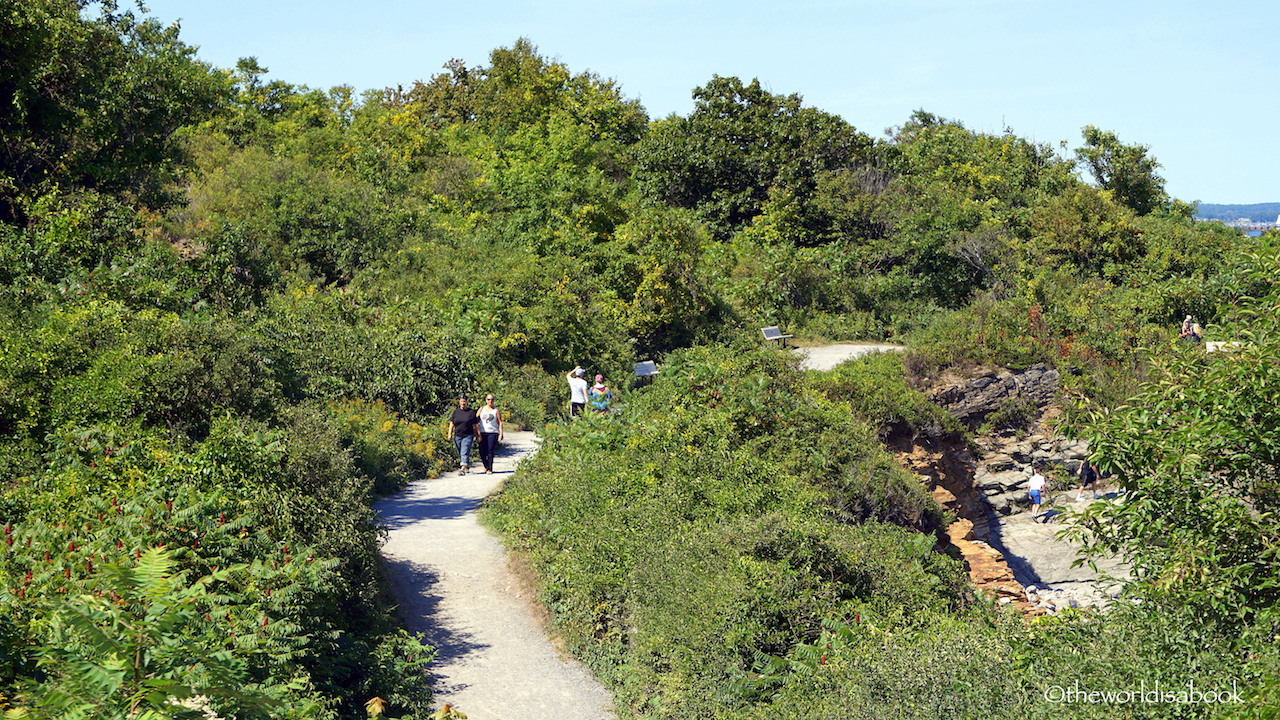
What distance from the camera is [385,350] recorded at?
62.0 feet

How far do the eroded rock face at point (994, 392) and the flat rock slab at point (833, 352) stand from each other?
210cm

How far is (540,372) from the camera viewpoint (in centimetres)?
2191

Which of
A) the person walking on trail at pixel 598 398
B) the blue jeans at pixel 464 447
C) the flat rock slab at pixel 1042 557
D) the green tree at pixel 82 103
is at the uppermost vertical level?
the green tree at pixel 82 103

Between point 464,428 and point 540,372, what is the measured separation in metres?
5.66

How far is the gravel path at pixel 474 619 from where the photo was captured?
9.58 m

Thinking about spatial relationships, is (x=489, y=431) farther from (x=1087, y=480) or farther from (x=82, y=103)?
(x=1087, y=480)

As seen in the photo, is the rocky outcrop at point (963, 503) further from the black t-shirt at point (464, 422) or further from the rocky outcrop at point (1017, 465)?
the black t-shirt at point (464, 422)

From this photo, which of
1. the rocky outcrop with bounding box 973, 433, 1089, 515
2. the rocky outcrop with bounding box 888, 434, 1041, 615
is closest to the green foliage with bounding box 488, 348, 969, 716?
the rocky outcrop with bounding box 888, 434, 1041, 615

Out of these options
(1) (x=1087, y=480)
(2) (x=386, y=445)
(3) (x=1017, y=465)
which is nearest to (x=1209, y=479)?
(2) (x=386, y=445)

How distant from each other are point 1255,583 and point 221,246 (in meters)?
17.2

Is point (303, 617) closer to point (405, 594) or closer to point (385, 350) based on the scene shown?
point (405, 594)

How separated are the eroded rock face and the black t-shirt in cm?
1154

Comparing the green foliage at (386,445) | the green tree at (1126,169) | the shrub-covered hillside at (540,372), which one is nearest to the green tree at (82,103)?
the shrub-covered hillside at (540,372)

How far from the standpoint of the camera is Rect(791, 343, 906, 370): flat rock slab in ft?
82.1
